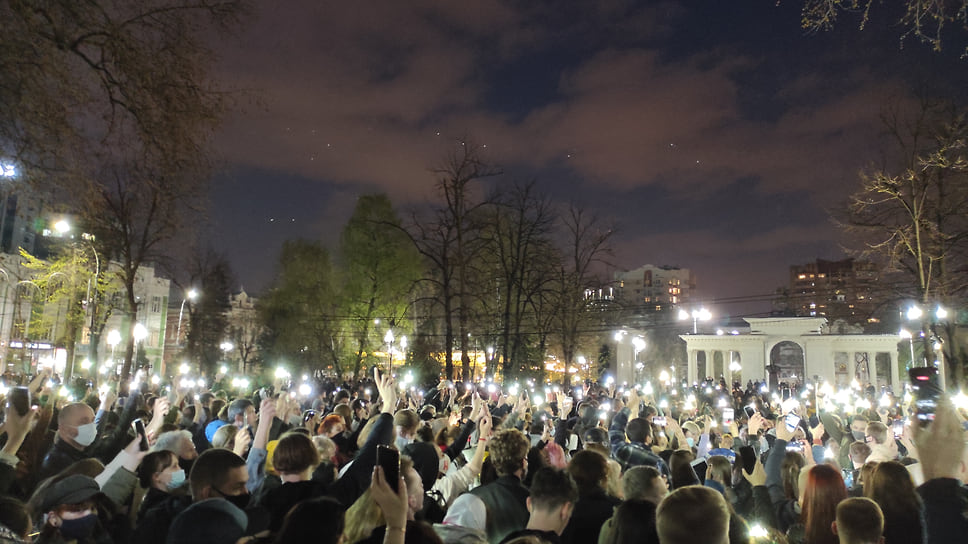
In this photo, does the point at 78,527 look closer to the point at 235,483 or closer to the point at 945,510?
the point at 235,483

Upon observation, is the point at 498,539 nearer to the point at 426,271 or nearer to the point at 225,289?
the point at 426,271

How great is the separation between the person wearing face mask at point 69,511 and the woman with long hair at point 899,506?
4906 mm

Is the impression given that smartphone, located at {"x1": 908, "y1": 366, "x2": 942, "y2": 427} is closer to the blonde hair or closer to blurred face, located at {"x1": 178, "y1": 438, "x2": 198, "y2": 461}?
the blonde hair

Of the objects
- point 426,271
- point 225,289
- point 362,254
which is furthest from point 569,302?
point 225,289

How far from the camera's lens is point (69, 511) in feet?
11.8

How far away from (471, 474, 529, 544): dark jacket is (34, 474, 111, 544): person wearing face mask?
2.37 meters

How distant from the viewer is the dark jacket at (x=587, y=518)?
167 inches

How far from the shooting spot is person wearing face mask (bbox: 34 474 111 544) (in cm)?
355

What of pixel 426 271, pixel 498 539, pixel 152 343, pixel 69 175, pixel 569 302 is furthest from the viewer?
pixel 152 343

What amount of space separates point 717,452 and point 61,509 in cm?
592

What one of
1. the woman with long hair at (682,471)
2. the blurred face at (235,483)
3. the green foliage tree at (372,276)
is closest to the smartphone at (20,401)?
the blurred face at (235,483)

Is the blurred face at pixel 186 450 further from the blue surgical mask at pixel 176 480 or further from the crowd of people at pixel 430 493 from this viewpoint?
the blue surgical mask at pixel 176 480

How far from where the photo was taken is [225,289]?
70.1 metres

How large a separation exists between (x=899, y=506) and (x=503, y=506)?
261 cm
